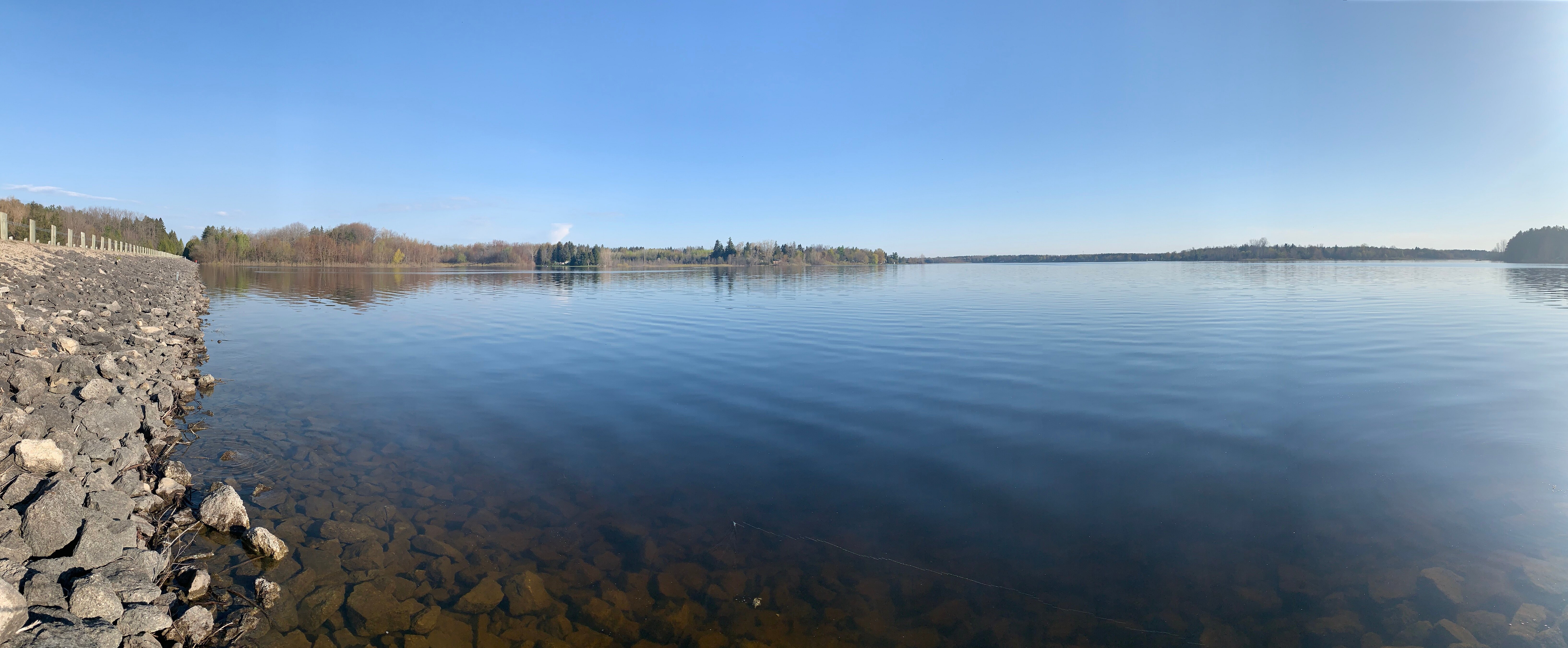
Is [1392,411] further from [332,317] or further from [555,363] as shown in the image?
[332,317]

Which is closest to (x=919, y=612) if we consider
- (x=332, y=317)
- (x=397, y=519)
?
(x=397, y=519)

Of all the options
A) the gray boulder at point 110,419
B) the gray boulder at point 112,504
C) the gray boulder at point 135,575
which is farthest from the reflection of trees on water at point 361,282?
the gray boulder at point 135,575

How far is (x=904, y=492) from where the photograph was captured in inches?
241

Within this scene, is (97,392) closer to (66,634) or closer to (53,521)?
(53,521)

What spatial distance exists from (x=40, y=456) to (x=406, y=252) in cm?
15589

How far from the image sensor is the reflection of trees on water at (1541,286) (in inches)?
1106

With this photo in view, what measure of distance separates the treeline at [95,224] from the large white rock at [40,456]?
120ft

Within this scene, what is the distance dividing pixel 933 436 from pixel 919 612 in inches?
148

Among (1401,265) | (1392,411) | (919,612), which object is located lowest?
(919,612)

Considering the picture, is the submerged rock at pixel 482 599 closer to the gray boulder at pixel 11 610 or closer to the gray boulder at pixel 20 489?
the gray boulder at pixel 11 610

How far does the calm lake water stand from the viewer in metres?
4.20

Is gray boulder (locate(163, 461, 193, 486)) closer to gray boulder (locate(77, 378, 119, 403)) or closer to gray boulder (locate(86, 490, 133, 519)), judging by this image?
gray boulder (locate(86, 490, 133, 519))

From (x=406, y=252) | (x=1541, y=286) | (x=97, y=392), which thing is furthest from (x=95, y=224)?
(x=1541, y=286)

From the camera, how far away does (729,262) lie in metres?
172
